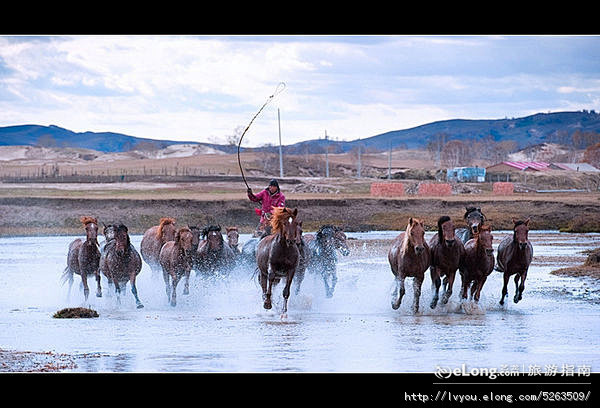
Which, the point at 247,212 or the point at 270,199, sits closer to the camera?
the point at 270,199

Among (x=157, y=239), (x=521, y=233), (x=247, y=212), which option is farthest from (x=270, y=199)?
(x=247, y=212)

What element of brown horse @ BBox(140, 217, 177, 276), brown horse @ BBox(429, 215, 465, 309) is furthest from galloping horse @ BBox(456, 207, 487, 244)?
brown horse @ BBox(140, 217, 177, 276)

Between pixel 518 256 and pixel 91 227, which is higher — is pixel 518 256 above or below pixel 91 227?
below

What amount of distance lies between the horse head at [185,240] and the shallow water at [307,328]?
1046 millimetres

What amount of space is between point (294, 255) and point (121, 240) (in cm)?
315

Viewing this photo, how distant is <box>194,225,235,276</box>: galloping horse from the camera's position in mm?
17109

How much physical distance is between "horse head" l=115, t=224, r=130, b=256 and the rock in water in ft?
3.76

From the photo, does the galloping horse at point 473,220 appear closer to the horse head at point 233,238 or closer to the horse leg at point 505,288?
the horse leg at point 505,288

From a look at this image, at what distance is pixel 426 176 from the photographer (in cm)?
8912

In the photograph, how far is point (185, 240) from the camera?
54.7 ft

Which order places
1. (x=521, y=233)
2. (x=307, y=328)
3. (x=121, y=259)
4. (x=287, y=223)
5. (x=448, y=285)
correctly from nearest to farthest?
(x=307, y=328) → (x=287, y=223) → (x=448, y=285) → (x=521, y=233) → (x=121, y=259)

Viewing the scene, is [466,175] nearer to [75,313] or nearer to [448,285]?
[448,285]
